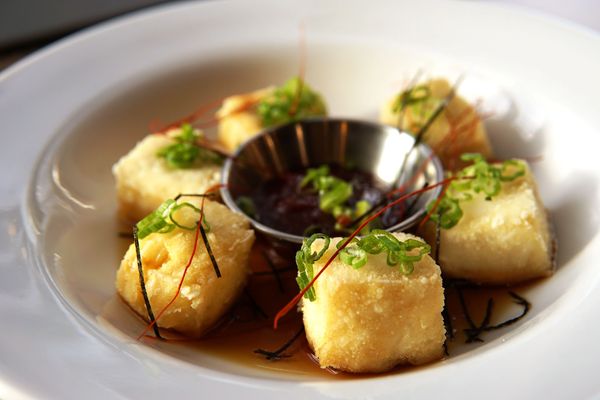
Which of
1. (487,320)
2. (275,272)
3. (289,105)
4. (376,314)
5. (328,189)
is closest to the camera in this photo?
(376,314)

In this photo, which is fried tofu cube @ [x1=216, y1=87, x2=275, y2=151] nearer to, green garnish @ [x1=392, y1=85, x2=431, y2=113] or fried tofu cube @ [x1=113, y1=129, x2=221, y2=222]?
fried tofu cube @ [x1=113, y1=129, x2=221, y2=222]

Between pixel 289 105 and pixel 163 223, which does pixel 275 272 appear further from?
pixel 289 105

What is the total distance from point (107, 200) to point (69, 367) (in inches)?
55.9

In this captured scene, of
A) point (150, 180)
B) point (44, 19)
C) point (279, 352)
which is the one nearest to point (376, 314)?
point (279, 352)

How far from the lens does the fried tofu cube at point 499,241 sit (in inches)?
104

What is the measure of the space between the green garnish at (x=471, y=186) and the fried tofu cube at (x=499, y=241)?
0.11 feet

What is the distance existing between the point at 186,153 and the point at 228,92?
36.9 inches

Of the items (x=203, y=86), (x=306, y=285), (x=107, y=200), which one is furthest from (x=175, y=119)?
(x=306, y=285)

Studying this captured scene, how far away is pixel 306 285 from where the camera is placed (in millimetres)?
2211

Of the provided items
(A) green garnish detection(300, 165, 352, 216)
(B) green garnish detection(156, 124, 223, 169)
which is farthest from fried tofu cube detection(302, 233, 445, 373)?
(B) green garnish detection(156, 124, 223, 169)

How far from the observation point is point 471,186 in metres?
2.79

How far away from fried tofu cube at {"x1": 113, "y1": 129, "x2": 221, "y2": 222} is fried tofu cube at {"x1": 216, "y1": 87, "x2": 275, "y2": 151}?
36 cm

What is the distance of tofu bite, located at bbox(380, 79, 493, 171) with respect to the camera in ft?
10.9

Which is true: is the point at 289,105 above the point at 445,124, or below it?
below
